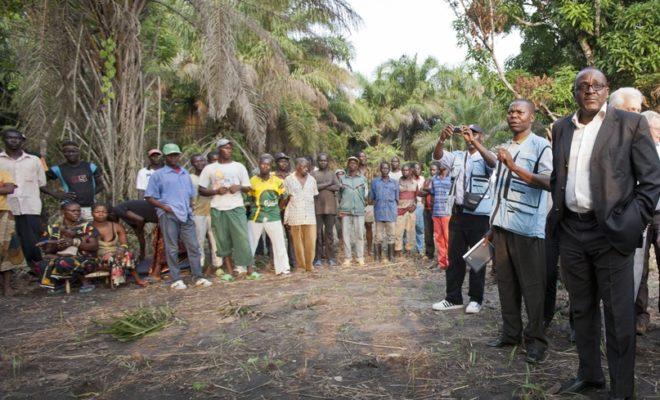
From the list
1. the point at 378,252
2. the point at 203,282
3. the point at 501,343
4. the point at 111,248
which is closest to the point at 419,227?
the point at 378,252

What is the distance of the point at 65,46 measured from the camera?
7.62 m

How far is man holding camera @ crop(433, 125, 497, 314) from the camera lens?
4.35 metres

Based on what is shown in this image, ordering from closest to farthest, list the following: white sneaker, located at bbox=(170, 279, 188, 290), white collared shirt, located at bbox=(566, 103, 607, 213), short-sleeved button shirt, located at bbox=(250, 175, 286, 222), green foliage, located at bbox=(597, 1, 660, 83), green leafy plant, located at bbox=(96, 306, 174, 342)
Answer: white collared shirt, located at bbox=(566, 103, 607, 213) < green leafy plant, located at bbox=(96, 306, 174, 342) < white sneaker, located at bbox=(170, 279, 188, 290) < short-sleeved button shirt, located at bbox=(250, 175, 286, 222) < green foliage, located at bbox=(597, 1, 660, 83)

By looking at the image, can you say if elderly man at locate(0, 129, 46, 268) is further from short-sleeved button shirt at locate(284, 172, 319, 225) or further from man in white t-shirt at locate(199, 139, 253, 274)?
short-sleeved button shirt at locate(284, 172, 319, 225)

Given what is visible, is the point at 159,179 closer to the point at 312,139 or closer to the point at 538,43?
the point at 538,43

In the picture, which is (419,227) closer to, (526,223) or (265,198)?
(265,198)

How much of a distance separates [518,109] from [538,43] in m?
11.0

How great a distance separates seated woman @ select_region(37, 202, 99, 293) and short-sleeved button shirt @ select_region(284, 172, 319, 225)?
8.57ft

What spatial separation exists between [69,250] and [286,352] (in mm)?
3895

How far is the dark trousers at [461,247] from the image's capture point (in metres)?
4.46

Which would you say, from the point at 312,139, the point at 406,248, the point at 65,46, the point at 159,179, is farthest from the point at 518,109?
the point at 312,139

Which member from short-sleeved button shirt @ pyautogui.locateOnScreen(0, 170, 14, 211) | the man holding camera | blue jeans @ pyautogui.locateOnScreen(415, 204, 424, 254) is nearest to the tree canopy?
short-sleeved button shirt @ pyautogui.locateOnScreen(0, 170, 14, 211)

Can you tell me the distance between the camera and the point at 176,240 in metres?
6.34

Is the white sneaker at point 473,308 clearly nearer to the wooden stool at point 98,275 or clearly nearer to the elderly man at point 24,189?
the wooden stool at point 98,275
